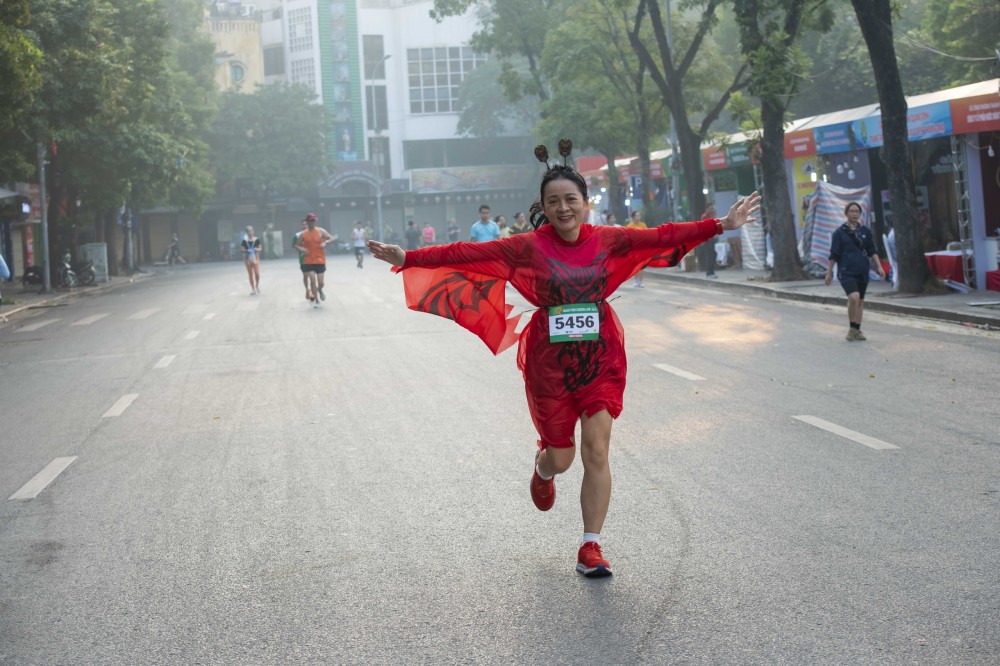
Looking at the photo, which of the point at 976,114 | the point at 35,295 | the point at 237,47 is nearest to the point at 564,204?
the point at 976,114

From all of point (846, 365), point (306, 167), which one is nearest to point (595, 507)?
point (846, 365)

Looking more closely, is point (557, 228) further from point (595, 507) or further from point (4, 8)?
point (4, 8)

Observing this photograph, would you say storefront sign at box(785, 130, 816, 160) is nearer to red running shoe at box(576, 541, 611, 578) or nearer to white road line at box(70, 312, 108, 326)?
white road line at box(70, 312, 108, 326)

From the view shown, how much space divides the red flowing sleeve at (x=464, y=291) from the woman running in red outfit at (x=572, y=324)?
7 cm

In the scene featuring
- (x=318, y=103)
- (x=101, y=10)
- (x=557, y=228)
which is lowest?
(x=557, y=228)

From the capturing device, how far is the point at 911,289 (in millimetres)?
22047

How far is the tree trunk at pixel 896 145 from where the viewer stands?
21641 millimetres

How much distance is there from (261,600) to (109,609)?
61cm

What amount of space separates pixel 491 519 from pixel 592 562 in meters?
1.36

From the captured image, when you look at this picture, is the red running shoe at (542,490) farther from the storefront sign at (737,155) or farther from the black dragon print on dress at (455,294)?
the storefront sign at (737,155)

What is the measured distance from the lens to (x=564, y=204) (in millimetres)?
5828

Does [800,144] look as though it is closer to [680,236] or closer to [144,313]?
[144,313]

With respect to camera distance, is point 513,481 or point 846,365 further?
point 846,365

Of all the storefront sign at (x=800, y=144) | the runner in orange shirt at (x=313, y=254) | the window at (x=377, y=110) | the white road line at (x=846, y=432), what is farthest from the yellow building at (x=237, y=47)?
the white road line at (x=846, y=432)
